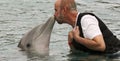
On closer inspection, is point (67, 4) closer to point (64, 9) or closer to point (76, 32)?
point (64, 9)

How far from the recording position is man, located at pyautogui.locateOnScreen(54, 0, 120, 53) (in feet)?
26.9

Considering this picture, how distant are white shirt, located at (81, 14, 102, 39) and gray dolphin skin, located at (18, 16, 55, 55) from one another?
2.97ft

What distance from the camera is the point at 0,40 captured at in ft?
36.6

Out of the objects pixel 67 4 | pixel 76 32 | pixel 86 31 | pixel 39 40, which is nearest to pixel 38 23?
pixel 39 40

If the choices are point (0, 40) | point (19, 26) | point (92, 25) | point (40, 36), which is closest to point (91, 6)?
point (19, 26)

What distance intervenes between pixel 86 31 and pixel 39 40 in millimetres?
1422

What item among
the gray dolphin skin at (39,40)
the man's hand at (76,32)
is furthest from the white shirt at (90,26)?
the gray dolphin skin at (39,40)

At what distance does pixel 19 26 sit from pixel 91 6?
11.2 feet

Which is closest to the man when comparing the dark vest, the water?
the dark vest

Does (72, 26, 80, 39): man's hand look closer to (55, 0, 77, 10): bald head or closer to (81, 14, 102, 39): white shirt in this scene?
(81, 14, 102, 39): white shirt

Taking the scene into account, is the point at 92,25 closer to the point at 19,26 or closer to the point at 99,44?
the point at 99,44

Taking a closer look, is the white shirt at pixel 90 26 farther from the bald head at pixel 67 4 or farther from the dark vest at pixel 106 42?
the bald head at pixel 67 4

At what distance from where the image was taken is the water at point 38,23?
9438 millimetres

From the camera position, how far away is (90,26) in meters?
8.20
